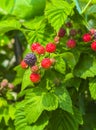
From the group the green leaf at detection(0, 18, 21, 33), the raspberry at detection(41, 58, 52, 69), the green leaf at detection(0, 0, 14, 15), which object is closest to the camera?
the raspberry at detection(41, 58, 52, 69)

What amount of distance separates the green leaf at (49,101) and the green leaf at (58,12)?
18cm

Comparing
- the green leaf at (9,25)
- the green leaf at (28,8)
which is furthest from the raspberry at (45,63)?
the green leaf at (28,8)

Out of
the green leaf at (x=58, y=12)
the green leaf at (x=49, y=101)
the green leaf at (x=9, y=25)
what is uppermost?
the green leaf at (x=9, y=25)

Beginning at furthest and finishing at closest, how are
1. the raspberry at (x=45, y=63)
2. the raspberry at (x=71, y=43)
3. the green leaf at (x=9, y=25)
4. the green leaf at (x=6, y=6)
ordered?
the green leaf at (x=6, y=6)
the green leaf at (x=9, y=25)
the raspberry at (x=71, y=43)
the raspberry at (x=45, y=63)

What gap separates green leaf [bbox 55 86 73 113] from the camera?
120 centimetres

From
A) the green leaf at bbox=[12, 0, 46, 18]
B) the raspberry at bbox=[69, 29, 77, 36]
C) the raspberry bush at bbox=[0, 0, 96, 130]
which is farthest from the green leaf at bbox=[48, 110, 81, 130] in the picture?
the green leaf at bbox=[12, 0, 46, 18]

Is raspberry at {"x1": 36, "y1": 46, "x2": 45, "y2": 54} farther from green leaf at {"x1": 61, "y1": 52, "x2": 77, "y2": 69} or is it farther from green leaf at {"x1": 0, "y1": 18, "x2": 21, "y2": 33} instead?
green leaf at {"x1": 0, "y1": 18, "x2": 21, "y2": 33}

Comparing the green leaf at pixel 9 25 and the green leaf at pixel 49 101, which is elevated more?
the green leaf at pixel 9 25

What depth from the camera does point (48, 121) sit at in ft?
4.16

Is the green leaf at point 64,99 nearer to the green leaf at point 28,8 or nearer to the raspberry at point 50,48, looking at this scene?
the raspberry at point 50,48

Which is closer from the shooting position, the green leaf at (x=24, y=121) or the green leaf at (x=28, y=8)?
the green leaf at (x=24, y=121)

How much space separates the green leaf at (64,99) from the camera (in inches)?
47.2

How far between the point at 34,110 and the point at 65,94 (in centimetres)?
10

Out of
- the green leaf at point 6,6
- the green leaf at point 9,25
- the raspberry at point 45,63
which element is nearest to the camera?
the raspberry at point 45,63
